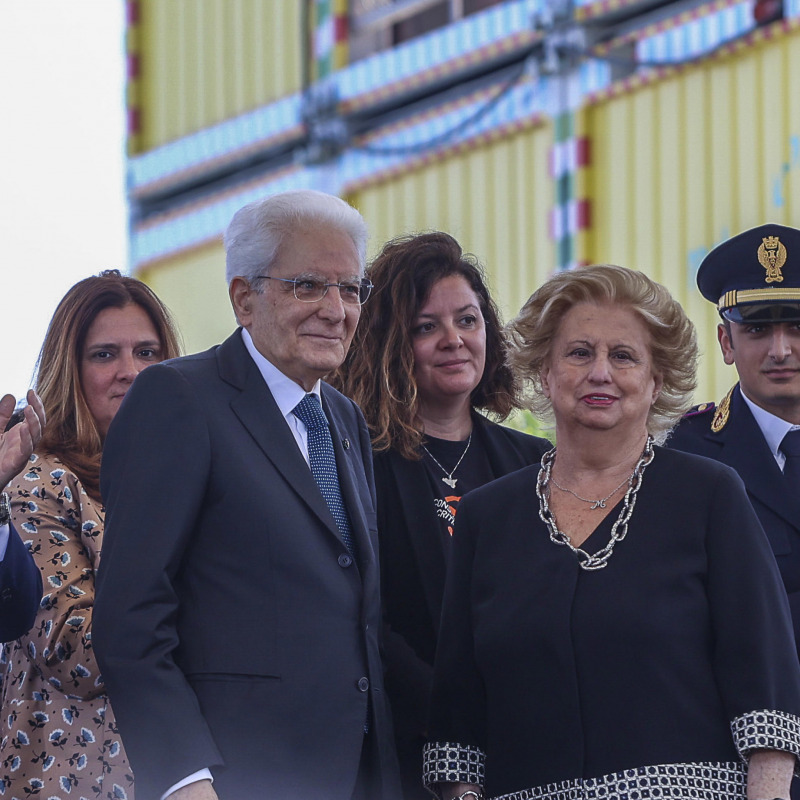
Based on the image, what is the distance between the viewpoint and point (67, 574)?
132 inches

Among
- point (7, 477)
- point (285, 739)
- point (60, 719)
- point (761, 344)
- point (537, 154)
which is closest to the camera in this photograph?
point (285, 739)

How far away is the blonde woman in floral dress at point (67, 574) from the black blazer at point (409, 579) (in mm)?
618

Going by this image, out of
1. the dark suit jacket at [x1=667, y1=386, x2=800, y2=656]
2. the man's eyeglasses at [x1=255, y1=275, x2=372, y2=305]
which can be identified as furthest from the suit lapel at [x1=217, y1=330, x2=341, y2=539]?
the dark suit jacket at [x1=667, y1=386, x2=800, y2=656]

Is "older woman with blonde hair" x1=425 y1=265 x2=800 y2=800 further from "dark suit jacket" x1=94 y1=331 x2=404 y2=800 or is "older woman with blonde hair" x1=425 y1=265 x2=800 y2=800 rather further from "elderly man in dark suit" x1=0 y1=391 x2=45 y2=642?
"elderly man in dark suit" x1=0 y1=391 x2=45 y2=642

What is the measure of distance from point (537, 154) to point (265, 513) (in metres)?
9.12

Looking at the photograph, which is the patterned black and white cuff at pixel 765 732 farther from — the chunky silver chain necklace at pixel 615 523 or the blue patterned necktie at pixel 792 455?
the blue patterned necktie at pixel 792 455

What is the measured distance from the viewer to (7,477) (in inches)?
119

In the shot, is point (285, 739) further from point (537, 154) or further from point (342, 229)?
point (537, 154)

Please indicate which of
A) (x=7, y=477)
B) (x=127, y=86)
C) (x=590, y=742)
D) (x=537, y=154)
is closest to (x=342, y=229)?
(x=7, y=477)

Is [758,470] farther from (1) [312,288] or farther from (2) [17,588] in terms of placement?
(2) [17,588]

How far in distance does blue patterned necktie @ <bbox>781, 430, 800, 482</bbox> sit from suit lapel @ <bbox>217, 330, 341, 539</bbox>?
1244mm

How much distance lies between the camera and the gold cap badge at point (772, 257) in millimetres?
3742

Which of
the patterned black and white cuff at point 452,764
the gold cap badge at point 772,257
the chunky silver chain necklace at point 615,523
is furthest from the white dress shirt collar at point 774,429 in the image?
the patterned black and white cuff at point 452,764

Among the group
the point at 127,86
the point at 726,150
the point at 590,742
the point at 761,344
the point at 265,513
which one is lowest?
the point at 590,742
